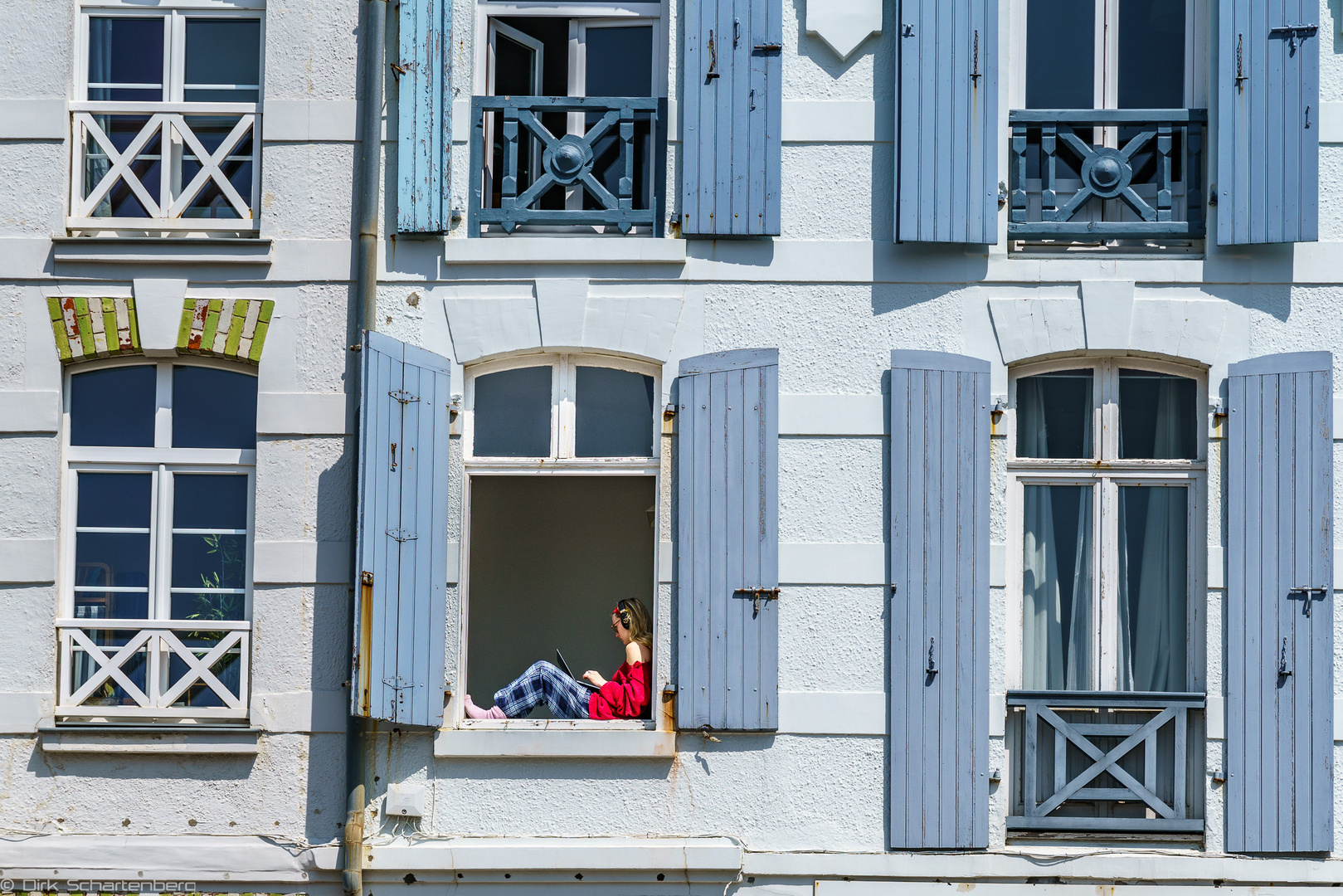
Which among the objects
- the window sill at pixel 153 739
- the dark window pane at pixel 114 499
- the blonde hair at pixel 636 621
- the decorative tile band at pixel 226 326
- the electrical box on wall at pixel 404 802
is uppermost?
the decorative tile band at pixel 226 326

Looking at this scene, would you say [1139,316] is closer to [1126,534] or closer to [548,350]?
[1126,534]

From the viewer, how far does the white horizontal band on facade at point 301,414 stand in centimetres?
705

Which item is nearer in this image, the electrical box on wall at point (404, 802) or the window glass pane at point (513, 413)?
the electrical box on wall at point (404, 802)

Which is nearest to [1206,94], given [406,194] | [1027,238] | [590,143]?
[1027,238]

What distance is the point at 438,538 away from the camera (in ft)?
22.4

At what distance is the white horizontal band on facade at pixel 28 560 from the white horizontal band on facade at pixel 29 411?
590 mm

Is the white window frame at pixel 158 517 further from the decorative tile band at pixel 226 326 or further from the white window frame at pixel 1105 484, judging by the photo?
the white window frame at pixel 1105 484

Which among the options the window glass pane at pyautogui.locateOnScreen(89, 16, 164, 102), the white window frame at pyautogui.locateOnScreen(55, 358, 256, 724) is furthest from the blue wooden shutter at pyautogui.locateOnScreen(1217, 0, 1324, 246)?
the window glass pane at pyautogui.locateOnScreen(89, 16, 164, 102)

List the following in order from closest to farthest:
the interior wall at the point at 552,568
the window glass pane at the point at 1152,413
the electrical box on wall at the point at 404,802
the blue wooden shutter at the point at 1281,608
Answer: the blue wooden shutter at the point at 1281,608 < the electrical box on wall at the point at 404,802 < the window glass pane at the point at 1152,413 < the interior wall at the point at 552,568

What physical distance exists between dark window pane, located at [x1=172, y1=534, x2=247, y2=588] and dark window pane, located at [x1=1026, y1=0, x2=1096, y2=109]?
4.94 m

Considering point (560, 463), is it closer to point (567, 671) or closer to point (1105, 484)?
point (567, 671)

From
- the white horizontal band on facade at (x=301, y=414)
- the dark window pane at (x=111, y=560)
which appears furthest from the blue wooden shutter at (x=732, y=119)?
the dark window pane at (x=111, y=560)

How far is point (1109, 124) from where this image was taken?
7.11 m

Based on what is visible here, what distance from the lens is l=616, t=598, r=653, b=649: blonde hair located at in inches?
282
